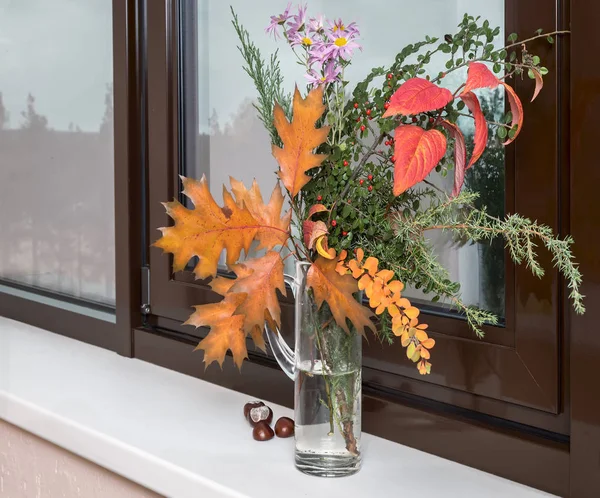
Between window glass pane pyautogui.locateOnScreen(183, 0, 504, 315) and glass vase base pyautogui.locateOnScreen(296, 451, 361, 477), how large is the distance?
0.77 ft

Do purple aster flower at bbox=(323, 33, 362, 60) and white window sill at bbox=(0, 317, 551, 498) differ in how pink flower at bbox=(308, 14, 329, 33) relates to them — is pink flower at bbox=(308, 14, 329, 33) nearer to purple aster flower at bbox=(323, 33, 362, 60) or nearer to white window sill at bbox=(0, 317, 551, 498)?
purple aster flower at bbox=(323, 33, 362, 60)

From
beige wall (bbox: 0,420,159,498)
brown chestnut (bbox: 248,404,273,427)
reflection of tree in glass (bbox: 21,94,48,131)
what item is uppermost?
reflection of tree in glass (bbox: 21,94,48,131)

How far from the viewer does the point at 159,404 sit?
3.59 feet

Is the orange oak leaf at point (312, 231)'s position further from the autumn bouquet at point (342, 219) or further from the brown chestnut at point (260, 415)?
the brown chestnut at point (260, 415)

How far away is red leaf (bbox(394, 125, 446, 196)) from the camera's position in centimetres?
65

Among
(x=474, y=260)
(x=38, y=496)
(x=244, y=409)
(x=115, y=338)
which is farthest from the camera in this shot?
(x=115, y=338)

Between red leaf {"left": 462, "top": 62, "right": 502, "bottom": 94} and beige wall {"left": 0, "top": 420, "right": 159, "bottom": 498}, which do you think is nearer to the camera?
red leaf {"left": 462, "top": 62, "right": 502, "bottom": 94}

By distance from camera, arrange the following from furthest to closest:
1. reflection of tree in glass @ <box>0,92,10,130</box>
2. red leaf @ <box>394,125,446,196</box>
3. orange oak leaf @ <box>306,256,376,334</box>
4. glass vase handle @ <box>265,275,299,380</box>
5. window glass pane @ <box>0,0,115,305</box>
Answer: reflection of tree in glass @ <box>0,92,10,130</box> < window glass pane @ <box>0,0,115,305</box> < glass vase handle @ <box>265,275,299,380</box> < orange oak leaf @ <box>306,256,376,334</box> < red leaf @ <box>394,125,446,196</box>

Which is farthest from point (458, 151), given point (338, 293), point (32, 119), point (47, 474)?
point (32, 119)

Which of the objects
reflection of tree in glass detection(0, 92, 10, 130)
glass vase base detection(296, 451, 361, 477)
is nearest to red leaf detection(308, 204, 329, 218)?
glass vase base detection(296, 451, 361, 477)

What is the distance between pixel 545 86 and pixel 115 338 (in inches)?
38.0

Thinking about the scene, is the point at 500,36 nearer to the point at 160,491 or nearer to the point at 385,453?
the point at 385,453

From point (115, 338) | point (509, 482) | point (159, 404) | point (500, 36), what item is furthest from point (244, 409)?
point (500, 36)

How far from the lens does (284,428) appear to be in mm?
947
